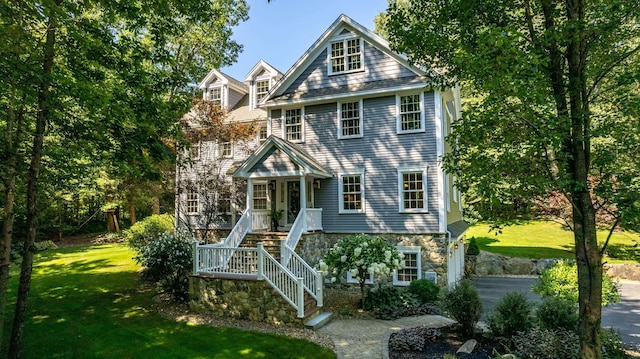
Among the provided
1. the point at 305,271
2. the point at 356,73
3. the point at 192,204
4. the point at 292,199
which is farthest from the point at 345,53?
the point at 192,204

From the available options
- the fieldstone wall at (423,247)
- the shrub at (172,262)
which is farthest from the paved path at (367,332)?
the shrub at (172,262)

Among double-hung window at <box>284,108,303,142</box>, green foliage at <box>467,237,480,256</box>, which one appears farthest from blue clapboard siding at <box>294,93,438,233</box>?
green foliage at <box>467,237,480,256</box>

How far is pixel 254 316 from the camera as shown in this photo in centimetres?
933

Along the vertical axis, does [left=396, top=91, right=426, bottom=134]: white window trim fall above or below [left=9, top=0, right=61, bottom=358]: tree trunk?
above

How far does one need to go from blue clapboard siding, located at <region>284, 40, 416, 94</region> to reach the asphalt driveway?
8.75 metres

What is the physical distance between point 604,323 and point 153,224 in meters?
17.6

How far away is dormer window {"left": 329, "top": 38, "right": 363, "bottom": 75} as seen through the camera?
45.6 ft

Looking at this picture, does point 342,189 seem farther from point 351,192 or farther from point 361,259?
point 361,259

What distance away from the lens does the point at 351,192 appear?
13586 millimetres

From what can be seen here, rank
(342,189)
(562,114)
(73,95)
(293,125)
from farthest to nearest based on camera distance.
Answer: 1. (293,125)
2. (342,189)
3. (73,95)
4. (562,114)

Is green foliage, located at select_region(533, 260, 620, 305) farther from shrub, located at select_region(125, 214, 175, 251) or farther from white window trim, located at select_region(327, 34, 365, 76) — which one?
shrub, located at select_region(125, 214, 175, 251)

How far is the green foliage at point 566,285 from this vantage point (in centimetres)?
964

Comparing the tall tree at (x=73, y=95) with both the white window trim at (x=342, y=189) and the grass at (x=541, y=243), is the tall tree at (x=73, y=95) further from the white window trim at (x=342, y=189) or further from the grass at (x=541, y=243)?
the grass at (x=541, y=243)

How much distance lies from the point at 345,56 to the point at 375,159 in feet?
14.5
